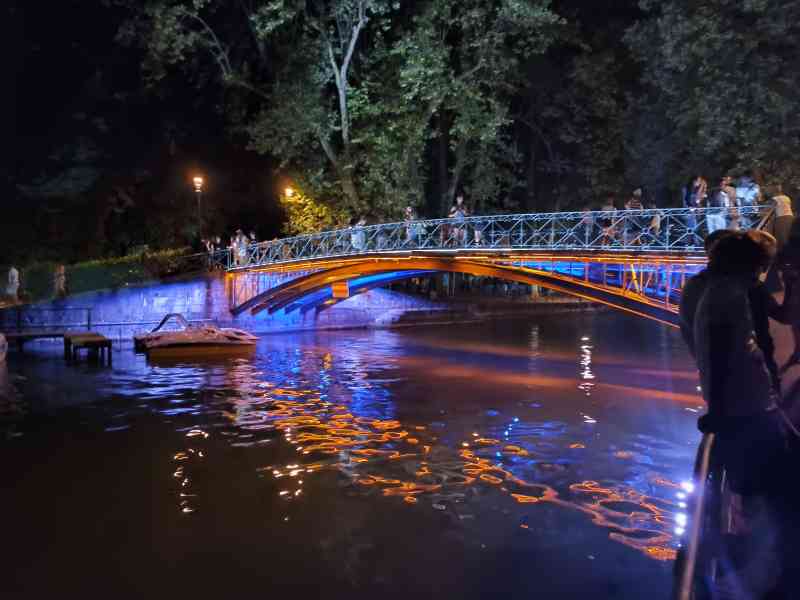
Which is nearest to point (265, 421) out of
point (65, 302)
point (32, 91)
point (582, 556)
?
point (582, 556)

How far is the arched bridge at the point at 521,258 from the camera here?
57.2 ft

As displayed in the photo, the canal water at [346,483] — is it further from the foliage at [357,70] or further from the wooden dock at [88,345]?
the foliage at [357,70]

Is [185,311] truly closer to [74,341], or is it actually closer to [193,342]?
[193,342]

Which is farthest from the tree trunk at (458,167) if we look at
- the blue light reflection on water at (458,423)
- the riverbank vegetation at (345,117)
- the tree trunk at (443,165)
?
the blue light reflection on water at (458,423)

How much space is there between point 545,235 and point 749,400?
1777 centimetres

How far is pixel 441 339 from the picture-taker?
3012 cm

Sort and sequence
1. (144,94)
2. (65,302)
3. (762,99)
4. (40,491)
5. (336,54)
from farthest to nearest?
(144,94) < (336,54) < (65,302) < (762,99) < (40,491)

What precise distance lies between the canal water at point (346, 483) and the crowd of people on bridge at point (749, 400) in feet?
11.3

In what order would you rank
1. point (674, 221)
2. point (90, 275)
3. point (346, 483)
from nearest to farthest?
point (346, 483)
point (674, 221)
point (90, 275)

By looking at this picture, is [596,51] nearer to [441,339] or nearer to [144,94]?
[441,339]

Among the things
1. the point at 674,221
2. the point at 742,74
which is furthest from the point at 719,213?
the point at 742,74

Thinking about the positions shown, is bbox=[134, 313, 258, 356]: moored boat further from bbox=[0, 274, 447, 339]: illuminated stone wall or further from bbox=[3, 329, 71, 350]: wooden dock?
bbox=[3, 329, 71, 350]: wooden dock

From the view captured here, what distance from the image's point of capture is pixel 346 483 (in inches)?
412

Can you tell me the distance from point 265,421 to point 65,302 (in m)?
17.4
